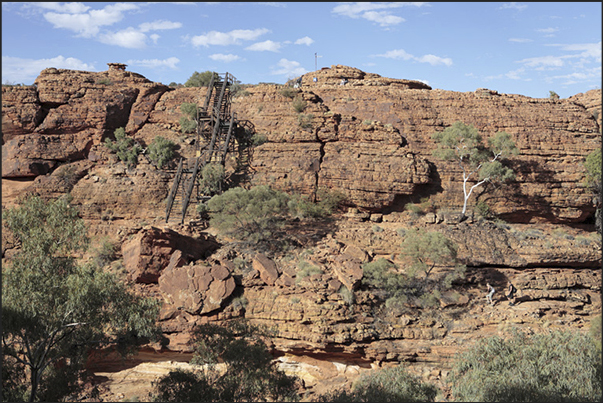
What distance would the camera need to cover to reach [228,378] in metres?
15.9

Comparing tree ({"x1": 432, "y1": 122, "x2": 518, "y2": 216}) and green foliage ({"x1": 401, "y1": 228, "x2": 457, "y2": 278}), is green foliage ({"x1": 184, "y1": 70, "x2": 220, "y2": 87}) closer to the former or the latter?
tree ({"x1": 432, "y1": 122, "x2": 518, "y2": 216})

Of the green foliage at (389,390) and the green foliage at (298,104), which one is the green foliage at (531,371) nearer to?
the green foliage at (389,390)

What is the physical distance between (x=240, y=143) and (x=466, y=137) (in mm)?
12710

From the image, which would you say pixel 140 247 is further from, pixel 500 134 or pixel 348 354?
pixel 500 134

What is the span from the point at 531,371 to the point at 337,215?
13425mm

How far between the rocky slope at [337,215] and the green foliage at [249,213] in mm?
882

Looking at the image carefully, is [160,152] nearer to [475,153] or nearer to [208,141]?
[208,141]

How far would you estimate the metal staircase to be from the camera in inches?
1105

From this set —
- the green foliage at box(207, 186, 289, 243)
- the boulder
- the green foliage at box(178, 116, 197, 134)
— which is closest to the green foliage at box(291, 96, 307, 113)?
the green foliage at box(178, 116, 197, 134)

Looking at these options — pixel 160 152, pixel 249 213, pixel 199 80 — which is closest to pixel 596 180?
pixel 249 213

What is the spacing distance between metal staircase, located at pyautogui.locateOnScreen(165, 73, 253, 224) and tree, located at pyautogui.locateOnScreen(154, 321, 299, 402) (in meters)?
10.7

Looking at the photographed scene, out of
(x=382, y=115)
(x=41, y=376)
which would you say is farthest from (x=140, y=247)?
(x=382, y=115)

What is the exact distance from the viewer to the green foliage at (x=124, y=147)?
98.9ft

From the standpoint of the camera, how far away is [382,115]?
3152cm
